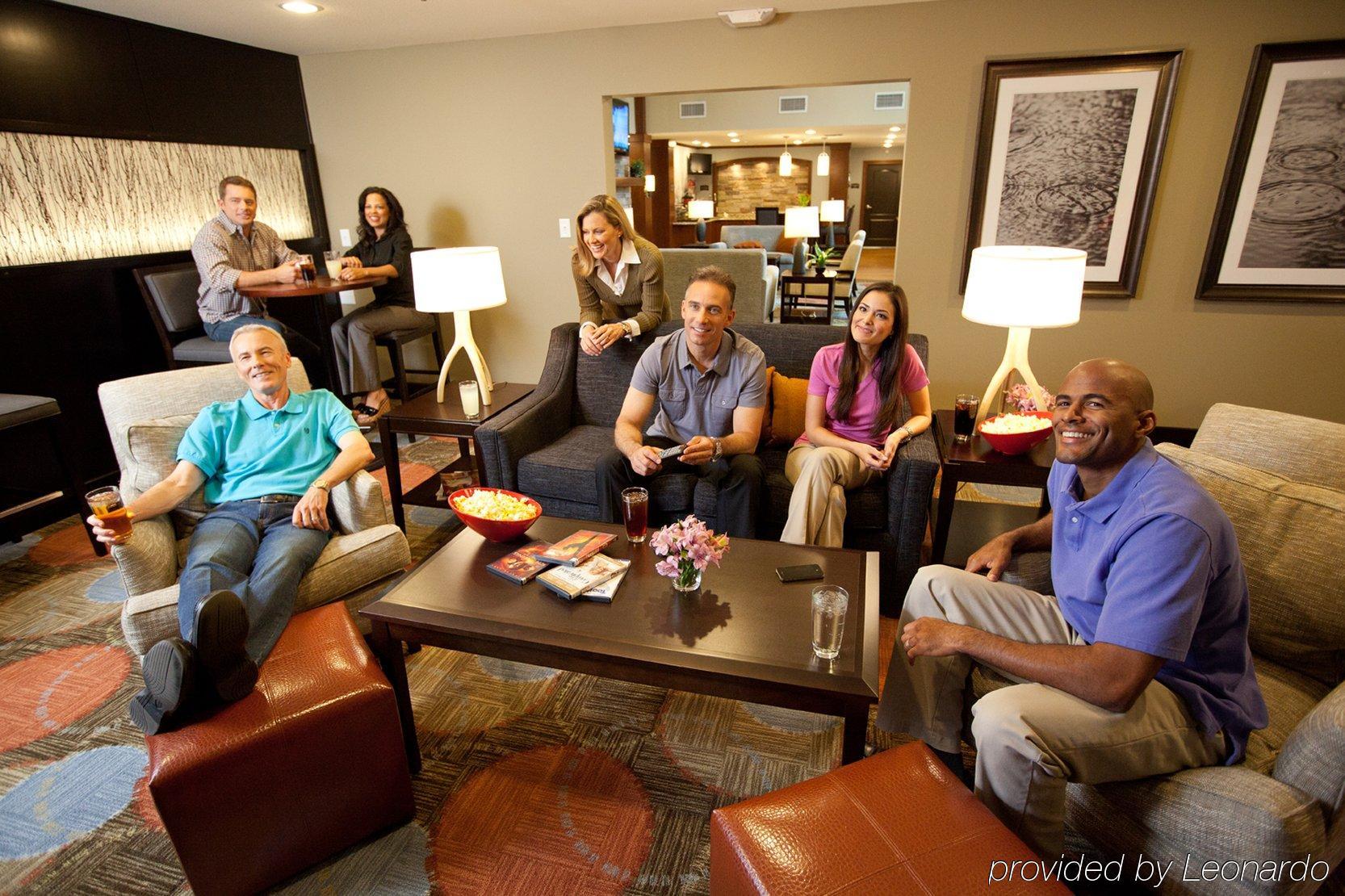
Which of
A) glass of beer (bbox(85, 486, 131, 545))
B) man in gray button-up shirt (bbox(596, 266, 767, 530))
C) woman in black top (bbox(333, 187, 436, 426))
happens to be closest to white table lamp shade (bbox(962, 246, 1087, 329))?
man in gray button-up shirt (bbox(596, 266, 767, 530))

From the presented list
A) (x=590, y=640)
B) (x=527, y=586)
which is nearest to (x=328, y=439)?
(x=527, y=586)

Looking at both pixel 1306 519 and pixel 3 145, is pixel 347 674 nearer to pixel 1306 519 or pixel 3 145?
pixel 1306 519

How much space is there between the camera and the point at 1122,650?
1.22 metres

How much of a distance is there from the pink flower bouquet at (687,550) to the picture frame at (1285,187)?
135 inches

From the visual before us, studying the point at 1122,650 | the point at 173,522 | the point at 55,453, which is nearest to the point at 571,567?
the point at 1122,650

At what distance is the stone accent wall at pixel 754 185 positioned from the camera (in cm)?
1299

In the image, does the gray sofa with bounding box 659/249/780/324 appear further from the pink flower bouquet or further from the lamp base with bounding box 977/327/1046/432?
the pink flower bouquet

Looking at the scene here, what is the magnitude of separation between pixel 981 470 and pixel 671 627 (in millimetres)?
1426

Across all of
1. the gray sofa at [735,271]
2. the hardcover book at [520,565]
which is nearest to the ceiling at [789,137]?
the gray sofa at [735,271]

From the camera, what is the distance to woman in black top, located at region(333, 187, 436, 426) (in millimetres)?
4180

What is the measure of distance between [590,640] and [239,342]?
4.87 ft

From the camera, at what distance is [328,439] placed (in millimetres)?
2268

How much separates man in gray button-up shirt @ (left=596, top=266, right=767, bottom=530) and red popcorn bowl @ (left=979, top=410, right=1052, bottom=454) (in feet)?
2.77

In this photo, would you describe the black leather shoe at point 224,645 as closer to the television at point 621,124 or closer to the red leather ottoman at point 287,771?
the red leather ottoman at point 287,771
